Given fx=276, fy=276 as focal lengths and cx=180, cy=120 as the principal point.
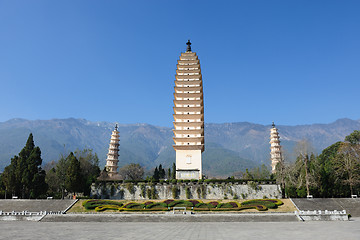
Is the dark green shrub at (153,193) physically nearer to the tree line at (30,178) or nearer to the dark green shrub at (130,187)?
the dark green shrub at (130,187)

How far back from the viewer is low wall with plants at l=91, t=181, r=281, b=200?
4203 centimetres

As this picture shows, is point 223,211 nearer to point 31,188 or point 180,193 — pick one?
point 180,193

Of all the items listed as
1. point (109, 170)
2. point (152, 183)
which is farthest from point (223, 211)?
point (109, 170)

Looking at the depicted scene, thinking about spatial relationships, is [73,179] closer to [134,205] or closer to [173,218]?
[134,205]

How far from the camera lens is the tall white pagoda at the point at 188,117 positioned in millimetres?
50969

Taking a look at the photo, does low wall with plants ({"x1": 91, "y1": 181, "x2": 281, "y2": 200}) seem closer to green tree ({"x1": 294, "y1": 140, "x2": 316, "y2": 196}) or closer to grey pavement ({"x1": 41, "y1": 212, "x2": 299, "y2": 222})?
green tree ({"x1": 294, "y1": 140, "x2": 316, "y2": 196})

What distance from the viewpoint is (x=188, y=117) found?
5509 cm

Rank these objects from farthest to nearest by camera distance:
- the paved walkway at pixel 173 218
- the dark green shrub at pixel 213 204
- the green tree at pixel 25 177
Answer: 1. the green tree at pixel 25 177
2. the dark green shrub at pixel 213 204
3. the paved walkway at pixel 173 218

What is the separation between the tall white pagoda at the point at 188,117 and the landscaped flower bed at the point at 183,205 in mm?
11767

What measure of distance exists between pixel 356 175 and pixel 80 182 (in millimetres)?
41970

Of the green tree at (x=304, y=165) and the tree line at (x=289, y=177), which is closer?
the tree line at (x=289, y=177)

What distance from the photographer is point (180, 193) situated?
139 ft

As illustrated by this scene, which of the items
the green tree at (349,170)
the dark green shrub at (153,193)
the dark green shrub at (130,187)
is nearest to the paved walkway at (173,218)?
the dark green shrub at (153,193)

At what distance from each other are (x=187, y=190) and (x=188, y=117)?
1713 cm
